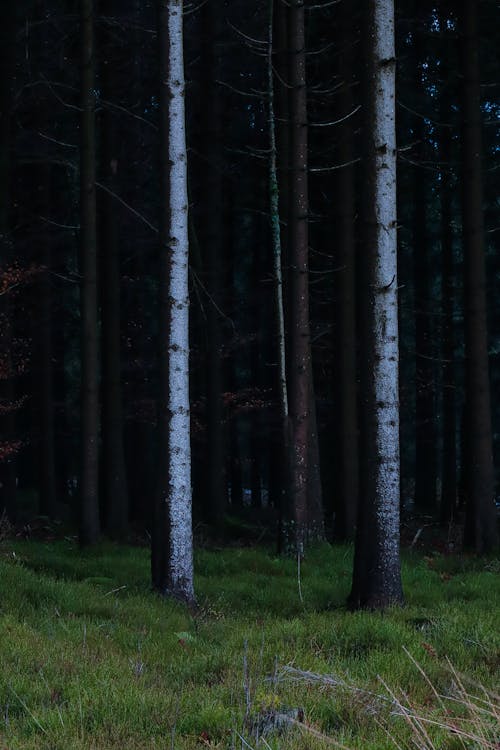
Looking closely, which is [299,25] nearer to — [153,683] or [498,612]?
[498,612]

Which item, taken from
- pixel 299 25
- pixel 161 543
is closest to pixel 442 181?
pixel 299 25

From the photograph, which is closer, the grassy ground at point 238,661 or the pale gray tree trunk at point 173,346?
the grassy ground at point 238,661

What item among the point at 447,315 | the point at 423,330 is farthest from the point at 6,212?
the point at 423,330

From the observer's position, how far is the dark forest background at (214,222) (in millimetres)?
17391

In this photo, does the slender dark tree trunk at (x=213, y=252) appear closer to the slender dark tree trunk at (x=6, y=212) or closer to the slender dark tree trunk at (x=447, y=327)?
the slender dark tree trunk at (x=6, y=212)

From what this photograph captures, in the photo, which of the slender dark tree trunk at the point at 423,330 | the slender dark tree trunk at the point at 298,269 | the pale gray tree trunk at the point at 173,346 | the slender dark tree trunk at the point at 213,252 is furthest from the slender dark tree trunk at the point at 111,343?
the slender dark tree trunk at the point at 423,330

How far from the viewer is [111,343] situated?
1823cm

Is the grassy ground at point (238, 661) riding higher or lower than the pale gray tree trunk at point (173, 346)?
lower

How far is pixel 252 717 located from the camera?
4.93 meters

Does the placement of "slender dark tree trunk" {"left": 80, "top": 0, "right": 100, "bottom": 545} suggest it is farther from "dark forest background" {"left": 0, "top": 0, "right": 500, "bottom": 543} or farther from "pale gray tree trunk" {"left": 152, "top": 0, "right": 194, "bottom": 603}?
"pale gray tree trunk" {"left": 152, "top": 0, "right": 194, "bottom": 603}

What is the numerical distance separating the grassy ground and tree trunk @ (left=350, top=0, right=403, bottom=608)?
22.3 inches

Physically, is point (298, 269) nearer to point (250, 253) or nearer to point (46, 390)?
point (46, 390)

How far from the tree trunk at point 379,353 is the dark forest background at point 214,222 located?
4.01 m

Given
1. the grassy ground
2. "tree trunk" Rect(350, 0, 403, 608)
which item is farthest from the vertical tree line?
the grassy ground
